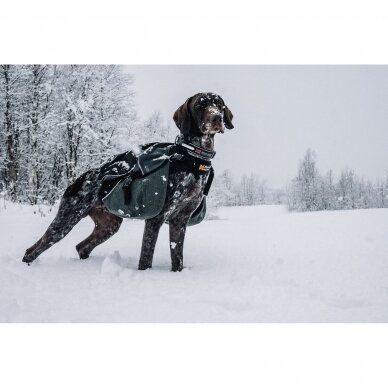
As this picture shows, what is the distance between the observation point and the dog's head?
3230mm

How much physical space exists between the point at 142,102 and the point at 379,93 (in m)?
3.52

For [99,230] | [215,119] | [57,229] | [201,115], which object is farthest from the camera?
[99,230]

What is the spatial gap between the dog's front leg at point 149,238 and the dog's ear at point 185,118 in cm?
89

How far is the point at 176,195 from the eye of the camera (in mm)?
3297

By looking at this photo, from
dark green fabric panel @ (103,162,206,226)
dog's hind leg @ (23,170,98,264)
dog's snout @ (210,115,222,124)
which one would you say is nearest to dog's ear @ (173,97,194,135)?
dog's snout @ (210,115,222,124)

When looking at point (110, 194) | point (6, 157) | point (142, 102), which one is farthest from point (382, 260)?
point (6, 157)

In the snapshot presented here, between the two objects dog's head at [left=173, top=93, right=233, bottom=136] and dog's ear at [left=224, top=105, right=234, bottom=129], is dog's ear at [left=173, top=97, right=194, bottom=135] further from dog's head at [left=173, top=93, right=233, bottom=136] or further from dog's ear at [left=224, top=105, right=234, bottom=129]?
dog's ear at [left=224, top=105, right=234, bottom=129]

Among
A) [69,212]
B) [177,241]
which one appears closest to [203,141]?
[177,241]

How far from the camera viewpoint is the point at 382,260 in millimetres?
3199

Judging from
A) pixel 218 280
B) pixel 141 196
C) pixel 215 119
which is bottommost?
pixel 218 280

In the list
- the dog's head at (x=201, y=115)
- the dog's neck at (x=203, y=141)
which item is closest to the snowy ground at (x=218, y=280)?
the dog's neck at (x=203, y=141)

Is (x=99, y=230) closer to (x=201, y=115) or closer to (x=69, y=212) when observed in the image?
(x=69, y=212)

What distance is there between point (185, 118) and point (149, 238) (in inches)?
47.9

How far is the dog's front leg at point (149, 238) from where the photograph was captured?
3327 millimetres
